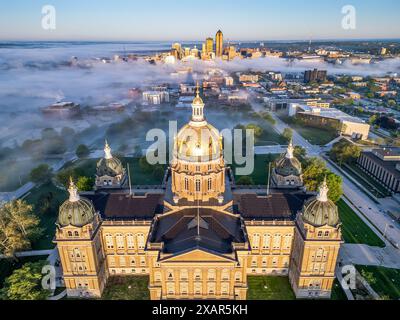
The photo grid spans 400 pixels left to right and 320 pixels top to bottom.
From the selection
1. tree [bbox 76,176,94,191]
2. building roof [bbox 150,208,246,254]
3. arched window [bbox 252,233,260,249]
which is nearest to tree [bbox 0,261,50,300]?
building roof [bbox 150,208,246,254]

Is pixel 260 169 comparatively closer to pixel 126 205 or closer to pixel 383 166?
pixel 383 166

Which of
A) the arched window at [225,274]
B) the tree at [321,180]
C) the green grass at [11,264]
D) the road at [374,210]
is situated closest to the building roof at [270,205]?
the arched window at [225,274]

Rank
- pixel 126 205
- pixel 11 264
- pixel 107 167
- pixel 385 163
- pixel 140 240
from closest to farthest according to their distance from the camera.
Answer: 1. pixel 140 240
2. pixel 126 205
3. pixel 11 264
4. pixel 107 167
5. pixel 385 163

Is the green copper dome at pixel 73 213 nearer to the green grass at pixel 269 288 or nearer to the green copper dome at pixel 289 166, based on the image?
the green grass at pixel 269 288

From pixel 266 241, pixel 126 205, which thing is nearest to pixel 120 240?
pixel 126 205

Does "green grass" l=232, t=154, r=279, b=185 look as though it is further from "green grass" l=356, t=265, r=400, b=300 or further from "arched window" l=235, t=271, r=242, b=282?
"arched window" l=235, t=271, r=242, b=282

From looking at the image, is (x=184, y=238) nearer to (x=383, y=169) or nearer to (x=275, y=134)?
(x=383, y=169)
